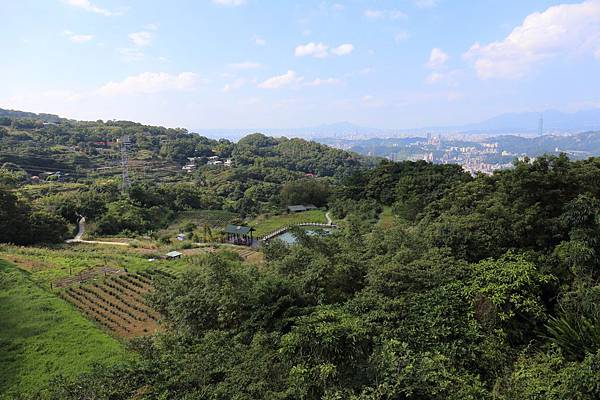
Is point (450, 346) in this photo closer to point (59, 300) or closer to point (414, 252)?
point (414, 252)

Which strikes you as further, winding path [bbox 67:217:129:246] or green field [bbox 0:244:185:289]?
winding path [bbox 67:217:129:246]

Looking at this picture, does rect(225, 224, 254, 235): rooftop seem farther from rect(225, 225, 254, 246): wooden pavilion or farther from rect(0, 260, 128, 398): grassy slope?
rect(0, 260, 128, 398): grassy slope

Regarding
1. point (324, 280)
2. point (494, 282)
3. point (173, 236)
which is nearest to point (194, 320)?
point (324, 280)

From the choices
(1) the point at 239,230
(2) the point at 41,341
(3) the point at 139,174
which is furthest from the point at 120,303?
(3) the point at 139,174

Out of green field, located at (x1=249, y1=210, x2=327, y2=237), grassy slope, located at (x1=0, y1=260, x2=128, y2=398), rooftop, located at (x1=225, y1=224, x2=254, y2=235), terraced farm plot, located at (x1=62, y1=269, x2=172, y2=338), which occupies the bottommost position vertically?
green field, located at (x1=249, y1=210, x2=327, y2=237)

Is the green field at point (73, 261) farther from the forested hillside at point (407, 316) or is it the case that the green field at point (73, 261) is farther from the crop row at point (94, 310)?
the forested hillside at point (407, 316)

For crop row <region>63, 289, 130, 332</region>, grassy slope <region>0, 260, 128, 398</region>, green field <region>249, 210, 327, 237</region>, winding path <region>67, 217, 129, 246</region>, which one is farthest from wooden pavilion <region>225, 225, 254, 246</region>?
grassy slope <region>0, 260, 128, 398</region>
